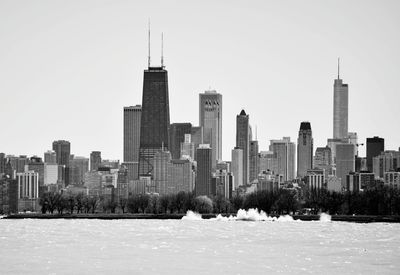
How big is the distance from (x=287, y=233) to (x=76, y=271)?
58.7 meters

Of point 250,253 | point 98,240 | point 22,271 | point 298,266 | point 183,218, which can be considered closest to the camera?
point 22,271

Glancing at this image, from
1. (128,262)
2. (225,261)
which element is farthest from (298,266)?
(128,262)

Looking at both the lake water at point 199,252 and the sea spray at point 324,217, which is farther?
the sea spray at point 324,217

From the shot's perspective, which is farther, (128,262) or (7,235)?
(7,235)

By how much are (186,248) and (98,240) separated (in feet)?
51.5

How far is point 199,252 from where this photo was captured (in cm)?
9162

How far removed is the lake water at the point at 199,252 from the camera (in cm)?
7569

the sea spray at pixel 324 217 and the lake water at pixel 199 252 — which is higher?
the sea spray at pixel 324 217

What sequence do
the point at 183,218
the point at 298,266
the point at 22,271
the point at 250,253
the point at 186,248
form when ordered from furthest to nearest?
→ the point at 183,218, the point at 186,248, the point at 250,253, the point at 298,266, the point at 22,271

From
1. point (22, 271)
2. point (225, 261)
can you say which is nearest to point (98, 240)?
point (225, 261)

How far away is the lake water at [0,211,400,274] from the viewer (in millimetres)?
75688

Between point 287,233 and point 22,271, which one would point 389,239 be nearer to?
point 287,233

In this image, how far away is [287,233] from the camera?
12925 cm

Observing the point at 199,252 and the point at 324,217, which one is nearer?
the point at 199,252
